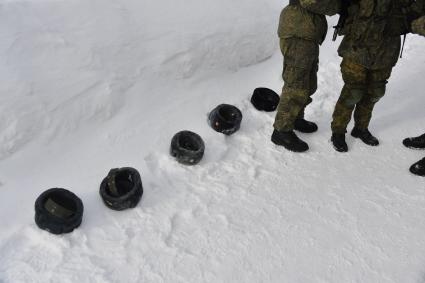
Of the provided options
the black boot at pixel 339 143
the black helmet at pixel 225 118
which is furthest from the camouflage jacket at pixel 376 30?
the black helmet at pixel 225 118

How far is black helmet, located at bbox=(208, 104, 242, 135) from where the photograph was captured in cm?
406

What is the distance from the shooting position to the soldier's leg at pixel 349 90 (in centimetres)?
376

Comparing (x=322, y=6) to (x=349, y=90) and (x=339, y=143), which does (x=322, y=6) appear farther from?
(x=339, y=143)

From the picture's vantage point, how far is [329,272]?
9.33ft

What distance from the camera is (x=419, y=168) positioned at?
3830mm

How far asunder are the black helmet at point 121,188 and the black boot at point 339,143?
74.9 inches

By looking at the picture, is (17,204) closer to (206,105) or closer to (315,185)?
(206,105)

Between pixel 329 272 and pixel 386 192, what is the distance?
111cm

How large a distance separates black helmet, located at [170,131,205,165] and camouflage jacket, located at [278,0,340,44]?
116 centimetres

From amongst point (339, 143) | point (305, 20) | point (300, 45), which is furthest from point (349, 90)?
point (305, 20)

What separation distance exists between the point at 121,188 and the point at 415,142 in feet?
9.25

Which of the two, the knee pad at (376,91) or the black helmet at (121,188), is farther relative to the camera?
the knee pad at (376,91)

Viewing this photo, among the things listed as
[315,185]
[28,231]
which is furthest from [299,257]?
[28,231]

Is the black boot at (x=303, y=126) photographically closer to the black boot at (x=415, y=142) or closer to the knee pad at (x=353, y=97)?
the knee pad at (x=353, y=97)
